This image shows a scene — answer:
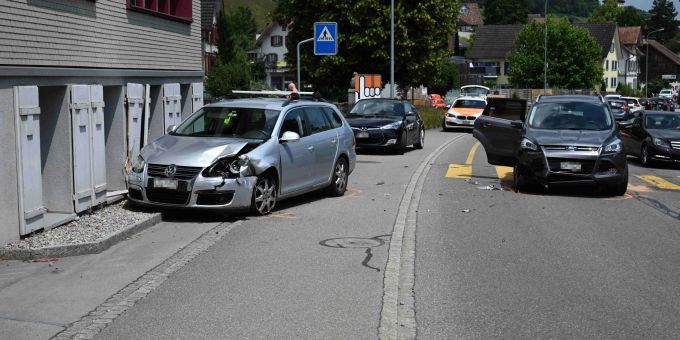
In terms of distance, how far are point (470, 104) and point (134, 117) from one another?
2734cm

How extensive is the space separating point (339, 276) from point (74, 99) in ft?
16.2

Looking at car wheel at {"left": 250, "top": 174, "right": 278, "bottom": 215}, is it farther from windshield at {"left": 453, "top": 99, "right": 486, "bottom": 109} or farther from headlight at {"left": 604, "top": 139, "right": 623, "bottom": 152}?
windshield at {"left": 453, "top": 99, "right": 486, "bottom": 109}

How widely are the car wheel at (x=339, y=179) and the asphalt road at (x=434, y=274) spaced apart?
0.23 meters

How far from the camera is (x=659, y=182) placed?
18.0 metres

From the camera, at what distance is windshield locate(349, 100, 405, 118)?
82.2 feet

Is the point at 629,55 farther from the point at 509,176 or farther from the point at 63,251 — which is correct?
the point at 63,251

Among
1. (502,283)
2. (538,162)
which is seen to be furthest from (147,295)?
(538,162)

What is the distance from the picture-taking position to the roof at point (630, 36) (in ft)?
420

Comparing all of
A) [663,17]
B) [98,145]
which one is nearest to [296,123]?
[98,145]

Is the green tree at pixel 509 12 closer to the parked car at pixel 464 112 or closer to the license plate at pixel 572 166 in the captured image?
the parked car at pixel 464 112

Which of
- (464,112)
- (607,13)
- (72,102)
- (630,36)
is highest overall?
(607,13)

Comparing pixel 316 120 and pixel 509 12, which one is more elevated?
pixel 509 12

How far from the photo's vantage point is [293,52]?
46.3 m

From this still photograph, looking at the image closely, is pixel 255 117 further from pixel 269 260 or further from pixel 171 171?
pixel 269 260
